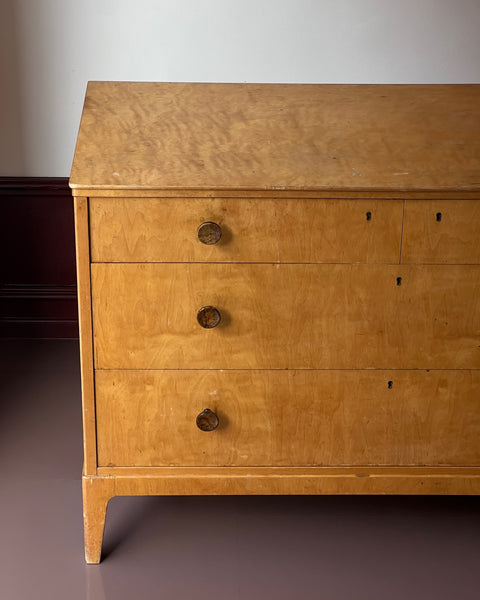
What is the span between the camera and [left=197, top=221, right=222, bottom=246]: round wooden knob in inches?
73.3

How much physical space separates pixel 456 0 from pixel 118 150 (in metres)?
1.95

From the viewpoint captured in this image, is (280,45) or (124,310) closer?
(124,310)

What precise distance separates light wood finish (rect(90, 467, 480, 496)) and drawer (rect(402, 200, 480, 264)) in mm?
609

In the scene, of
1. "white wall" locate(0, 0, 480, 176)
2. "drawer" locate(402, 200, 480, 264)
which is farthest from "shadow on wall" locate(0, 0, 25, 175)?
"drawer" locate(402, 200, 480, 264)

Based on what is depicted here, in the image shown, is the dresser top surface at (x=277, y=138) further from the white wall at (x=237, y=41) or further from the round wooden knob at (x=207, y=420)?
the white wall at (x=237, y=41)

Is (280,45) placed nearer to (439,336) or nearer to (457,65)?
(457,65)

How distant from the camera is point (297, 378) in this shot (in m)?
2.02

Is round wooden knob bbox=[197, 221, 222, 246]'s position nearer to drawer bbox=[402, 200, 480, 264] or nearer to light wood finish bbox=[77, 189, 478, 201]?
light wood finish bbox=[77, 189, 478, 201]

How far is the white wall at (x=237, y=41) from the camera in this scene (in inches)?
125

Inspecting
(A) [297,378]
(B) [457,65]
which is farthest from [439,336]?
(B) [457,65]

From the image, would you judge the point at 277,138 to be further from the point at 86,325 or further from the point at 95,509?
the point at 95,509

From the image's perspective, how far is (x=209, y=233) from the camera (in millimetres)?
1867

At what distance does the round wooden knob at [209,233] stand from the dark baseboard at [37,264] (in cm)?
175

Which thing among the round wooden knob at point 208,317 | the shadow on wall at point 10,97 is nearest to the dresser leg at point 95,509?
the round wooden knob at point 208,317
